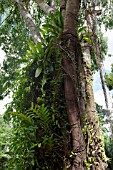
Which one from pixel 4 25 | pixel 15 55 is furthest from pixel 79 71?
pixel 15 55

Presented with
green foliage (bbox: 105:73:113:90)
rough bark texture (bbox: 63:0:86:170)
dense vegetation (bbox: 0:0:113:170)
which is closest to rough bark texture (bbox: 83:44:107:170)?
dense vegetation (bbox: 0:0:113:170)

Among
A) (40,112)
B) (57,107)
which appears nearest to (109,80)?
(57,107)

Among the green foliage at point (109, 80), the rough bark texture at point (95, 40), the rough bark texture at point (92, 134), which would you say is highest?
→ the green foliage at point (109, 80)

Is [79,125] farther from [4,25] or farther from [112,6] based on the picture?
[4,25]

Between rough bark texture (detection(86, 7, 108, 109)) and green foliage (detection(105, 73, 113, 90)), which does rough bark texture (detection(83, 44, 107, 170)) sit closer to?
rough bark texture (detection(86, 7, 108, 109))

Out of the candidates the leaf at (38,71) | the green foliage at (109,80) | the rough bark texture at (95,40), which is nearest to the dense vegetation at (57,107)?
the leaf at (38,71)

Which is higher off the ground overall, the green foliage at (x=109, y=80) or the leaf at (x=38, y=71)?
the green foliage at (x=109, y=80)

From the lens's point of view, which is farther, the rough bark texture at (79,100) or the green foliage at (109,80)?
the green foliage at (109,80)

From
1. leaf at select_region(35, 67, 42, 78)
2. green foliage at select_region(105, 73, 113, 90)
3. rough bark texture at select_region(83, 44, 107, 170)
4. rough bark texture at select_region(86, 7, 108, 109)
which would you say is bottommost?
rough bark texture at select_region(83, 44, 107, 170)

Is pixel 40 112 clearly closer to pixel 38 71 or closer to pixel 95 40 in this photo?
pixel 38 71

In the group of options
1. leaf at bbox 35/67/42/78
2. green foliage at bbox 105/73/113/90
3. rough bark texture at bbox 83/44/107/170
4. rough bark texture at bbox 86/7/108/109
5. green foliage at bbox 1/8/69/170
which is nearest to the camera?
green foliage at bbox 1/8/69/170

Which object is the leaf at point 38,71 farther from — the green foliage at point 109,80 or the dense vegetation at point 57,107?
the green foliage at point 109,80

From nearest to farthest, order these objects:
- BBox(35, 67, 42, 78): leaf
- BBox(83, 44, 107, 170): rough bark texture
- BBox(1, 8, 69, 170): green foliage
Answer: BBox(1, 8, 69, 170): green foliage → BBox(83, 44, 107, 170): rough bark texture → BBox(35, 67, 42, 78): leaf

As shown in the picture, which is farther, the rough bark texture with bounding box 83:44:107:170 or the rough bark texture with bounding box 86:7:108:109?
the rough bark texture with bounding box 86:7:108:109
